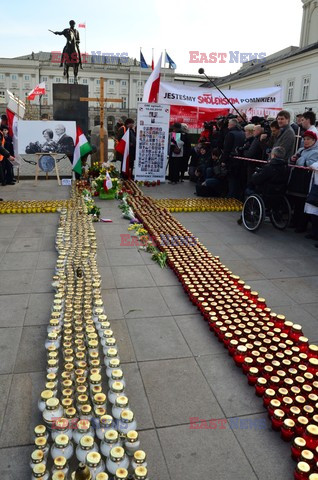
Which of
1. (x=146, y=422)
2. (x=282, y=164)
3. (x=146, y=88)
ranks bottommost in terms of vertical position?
(x=146, y=422)

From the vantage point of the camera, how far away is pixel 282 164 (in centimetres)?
632

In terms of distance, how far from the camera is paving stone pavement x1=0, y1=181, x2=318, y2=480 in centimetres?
224

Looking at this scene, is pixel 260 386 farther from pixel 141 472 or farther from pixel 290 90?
pixel 290 90

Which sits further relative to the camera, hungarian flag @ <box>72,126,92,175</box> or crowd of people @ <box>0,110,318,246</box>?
hungarian flag @ <box>72,126,92,175</box>

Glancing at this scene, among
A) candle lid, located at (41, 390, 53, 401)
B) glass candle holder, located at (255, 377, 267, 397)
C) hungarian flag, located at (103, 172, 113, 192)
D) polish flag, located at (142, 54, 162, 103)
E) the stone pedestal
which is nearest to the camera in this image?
candle lid, located at (41, 390, 53, 401)

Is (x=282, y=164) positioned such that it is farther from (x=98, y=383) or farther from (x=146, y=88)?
(x=146, y=88)

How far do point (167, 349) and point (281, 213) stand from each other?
4.33m

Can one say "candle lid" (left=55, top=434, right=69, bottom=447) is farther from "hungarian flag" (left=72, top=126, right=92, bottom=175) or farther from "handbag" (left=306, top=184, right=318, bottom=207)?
"hungarian flag" (left=72, top=126, right=92, bottom=175)

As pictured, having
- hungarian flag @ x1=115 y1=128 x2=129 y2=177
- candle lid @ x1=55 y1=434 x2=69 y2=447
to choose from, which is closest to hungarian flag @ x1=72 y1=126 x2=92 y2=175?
hungarian flag @ x1=115 y1=128 x2=129 y2=177

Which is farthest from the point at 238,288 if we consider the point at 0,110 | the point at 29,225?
the point at 0,110

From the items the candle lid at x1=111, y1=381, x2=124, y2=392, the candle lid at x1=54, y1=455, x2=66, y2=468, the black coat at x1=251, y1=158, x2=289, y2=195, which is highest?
the black coat at x1=251, y1=158, x2=289, y2=195

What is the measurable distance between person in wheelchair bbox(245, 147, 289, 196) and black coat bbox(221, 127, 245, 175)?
6.43 ft

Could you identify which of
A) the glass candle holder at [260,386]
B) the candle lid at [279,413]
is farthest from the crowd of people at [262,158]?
the candle lid at [279,413]

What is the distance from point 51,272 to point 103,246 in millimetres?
1193
